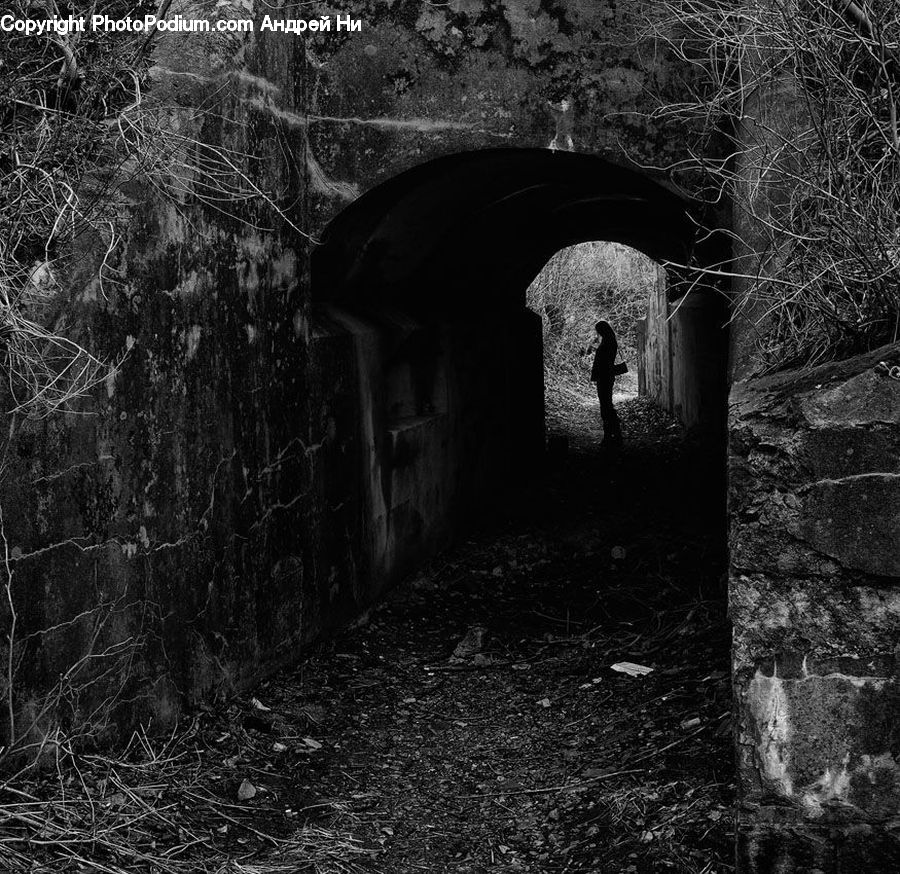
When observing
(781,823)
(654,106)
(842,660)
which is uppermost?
(654,106)

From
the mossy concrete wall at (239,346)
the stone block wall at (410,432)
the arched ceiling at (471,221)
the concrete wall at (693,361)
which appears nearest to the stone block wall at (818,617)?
the arched ceiling at (471,221)

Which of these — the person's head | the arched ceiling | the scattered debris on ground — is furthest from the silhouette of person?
the scattered debris on ground

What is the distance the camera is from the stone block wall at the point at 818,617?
294cm

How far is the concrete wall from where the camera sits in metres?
10.7

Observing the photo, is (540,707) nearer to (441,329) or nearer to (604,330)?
(441,329)

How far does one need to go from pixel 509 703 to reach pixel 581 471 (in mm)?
6173

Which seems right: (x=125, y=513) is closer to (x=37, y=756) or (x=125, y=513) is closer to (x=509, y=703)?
(x=37, y=756)

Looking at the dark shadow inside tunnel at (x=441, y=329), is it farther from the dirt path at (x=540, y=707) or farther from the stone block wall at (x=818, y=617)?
the stone block wall at (x=818, y=617)

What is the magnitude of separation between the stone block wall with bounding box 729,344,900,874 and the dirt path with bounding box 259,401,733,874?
1.57ft

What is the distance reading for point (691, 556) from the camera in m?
7.47

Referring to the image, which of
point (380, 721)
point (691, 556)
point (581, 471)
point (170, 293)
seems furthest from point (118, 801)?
point (581, 471)

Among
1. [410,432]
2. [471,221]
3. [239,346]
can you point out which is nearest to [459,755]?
[239,346]

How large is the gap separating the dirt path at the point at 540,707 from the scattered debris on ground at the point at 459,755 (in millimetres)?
12

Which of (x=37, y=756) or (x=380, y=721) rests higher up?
(x=37, y=756)
